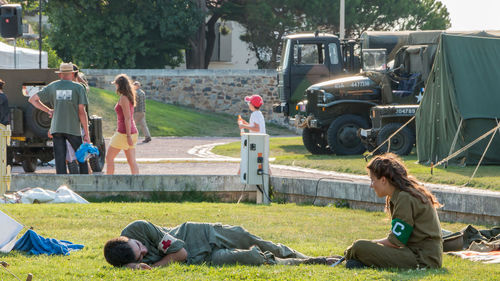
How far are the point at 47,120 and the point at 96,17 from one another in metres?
27.2

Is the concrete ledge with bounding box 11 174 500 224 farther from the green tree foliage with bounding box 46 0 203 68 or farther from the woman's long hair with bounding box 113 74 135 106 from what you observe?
the green tree foliage with bounding box 46 0 203 68

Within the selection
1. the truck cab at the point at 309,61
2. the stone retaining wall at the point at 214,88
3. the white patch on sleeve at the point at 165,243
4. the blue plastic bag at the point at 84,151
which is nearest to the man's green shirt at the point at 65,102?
the blue plastic bag at the point at 84,151

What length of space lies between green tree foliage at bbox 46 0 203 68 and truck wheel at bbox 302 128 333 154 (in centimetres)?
2179

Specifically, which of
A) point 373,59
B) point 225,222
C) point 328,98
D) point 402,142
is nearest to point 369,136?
point 402,142

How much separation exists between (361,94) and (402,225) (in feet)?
46.1

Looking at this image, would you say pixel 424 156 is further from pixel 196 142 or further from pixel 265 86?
pixel 265 86

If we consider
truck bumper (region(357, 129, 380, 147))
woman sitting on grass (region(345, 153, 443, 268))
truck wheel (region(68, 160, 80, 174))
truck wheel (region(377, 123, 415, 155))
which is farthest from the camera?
truck wheel (region(377, 123, 415, 155))

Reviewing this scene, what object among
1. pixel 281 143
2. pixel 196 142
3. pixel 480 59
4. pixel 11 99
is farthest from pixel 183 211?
pixel 196 142

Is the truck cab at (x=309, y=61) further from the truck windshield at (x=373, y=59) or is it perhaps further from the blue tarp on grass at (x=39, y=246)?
the blue tarp on grass at (x=39, y=246)

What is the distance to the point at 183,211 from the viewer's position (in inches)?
454

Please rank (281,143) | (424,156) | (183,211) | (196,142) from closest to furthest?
1. (183,211)
2. (424,156)
3. (281,143)
4. (196,142)

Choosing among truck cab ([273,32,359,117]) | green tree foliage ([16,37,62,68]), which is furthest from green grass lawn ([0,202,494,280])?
green tree foliage ([16,37,62,68])

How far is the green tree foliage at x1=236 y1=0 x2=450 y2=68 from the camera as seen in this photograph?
43875 mm

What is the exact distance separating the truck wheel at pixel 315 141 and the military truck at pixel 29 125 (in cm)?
656
